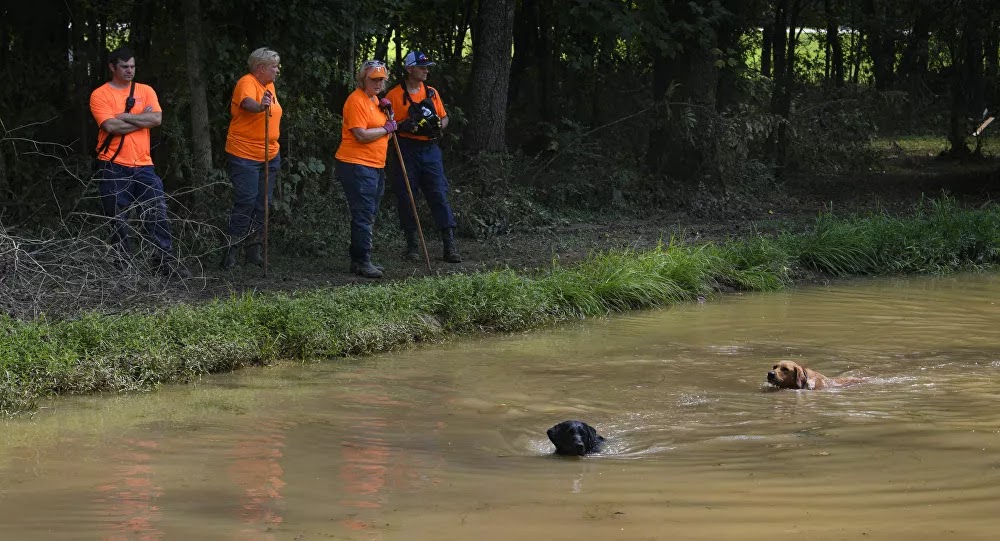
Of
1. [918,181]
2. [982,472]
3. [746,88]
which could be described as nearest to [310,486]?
[982,472]

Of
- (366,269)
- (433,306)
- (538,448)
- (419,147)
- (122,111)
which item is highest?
(122,111)

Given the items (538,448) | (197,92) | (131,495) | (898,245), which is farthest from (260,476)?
(898,245)

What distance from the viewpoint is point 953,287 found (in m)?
12.7

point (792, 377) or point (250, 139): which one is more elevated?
point (250, 139)

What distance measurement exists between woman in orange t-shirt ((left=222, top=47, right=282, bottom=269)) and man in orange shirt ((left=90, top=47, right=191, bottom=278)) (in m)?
0.94

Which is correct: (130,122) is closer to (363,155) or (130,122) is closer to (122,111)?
(122,111)

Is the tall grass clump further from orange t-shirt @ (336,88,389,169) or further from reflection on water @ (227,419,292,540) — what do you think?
reflection on water @ (227,419,292,540)

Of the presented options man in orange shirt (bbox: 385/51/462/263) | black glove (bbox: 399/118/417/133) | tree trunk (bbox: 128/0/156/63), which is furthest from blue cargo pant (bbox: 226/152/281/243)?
tree trunk (bbox: 128/0/156/63)

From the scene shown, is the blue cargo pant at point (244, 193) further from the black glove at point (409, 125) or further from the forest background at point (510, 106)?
the black glove at point (409, 125)

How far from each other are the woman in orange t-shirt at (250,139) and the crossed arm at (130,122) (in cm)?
99

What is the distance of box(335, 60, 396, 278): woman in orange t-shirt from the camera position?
460 inches

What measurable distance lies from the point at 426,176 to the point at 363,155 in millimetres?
1232

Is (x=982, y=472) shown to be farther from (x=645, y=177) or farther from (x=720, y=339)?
(x=645, y=177)

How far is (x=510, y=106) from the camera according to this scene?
825 inches
